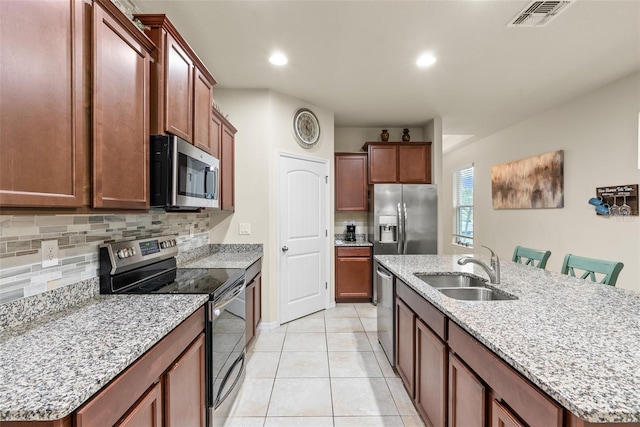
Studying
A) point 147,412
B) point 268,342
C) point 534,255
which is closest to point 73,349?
point 147,412

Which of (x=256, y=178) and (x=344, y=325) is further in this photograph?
(x=344, y=325)

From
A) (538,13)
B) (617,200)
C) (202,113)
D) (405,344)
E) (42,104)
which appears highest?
(538,13)

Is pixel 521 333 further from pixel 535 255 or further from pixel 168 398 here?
pixel 535 255

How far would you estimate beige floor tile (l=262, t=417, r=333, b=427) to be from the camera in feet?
5.90

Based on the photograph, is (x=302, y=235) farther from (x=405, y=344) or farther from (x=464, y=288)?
(x=464, y=288)

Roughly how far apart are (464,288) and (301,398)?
1.36m

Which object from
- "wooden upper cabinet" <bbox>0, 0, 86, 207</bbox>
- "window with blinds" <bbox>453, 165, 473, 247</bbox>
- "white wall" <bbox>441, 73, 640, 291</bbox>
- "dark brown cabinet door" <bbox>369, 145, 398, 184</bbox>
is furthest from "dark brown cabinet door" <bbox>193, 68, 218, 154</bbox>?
"window with blinds" <bbox>453, 165, 473, 247</bbox>

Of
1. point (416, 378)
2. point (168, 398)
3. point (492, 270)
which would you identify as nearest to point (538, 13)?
point (492, 270)

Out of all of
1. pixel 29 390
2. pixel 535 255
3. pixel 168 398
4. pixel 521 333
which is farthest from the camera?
pixel 535 255

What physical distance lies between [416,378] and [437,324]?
56 cm

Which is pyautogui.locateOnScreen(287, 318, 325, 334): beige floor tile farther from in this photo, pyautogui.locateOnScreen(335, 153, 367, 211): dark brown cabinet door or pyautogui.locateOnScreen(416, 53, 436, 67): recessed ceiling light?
pyautogui.locateOnScreen(416, 53, 436, 67): recessed ceiling light

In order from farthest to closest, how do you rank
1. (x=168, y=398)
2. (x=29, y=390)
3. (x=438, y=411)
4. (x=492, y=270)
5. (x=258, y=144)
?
(x=258, y=144) → (x=492, y=270) → (x=438, y=411) → (x=168, y=398) → (x=29, y=390)

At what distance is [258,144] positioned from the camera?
10.7 ft

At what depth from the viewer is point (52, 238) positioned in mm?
1336
